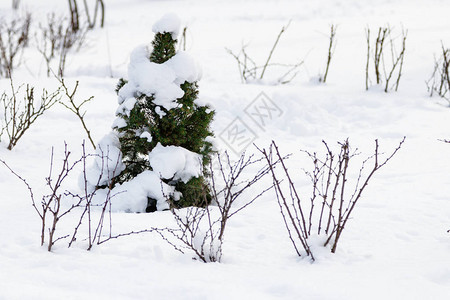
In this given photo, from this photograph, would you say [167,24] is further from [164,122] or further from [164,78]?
[164,122]

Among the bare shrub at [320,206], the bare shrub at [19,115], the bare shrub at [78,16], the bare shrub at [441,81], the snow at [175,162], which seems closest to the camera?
the bare shrub at [320,206]

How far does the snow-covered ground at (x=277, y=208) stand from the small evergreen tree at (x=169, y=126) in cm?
32

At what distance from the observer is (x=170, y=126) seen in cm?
375

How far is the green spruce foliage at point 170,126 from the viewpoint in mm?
3705

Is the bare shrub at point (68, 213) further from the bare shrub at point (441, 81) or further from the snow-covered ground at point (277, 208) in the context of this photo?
the bare shrub at point (441, 81)

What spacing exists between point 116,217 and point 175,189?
57 centimetres

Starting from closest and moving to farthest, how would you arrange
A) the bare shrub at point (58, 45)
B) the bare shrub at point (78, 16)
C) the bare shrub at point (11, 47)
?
1. the bare shrub at point (11, 47)
2. the bare shrub at point (58, 45)
3. the bare shrub at point (78, 16)

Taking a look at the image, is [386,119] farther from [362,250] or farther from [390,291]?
[390,291]

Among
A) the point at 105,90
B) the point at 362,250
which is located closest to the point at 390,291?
the point at 362,250

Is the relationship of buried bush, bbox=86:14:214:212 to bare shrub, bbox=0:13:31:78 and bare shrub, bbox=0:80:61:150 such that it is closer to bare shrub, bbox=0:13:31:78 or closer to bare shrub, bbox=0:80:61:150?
bare shrub, bbox=0:80:61:150

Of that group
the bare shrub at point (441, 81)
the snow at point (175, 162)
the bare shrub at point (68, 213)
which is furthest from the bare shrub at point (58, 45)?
the bare shrub at point (441, 81)

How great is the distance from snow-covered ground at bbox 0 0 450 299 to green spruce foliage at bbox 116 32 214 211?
0.31 metres

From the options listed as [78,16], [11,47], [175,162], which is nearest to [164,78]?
[175,162]

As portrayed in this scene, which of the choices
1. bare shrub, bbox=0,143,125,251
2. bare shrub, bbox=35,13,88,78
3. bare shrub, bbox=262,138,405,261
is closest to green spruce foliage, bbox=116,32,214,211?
bare shrub, bbox=0,143,125,251
